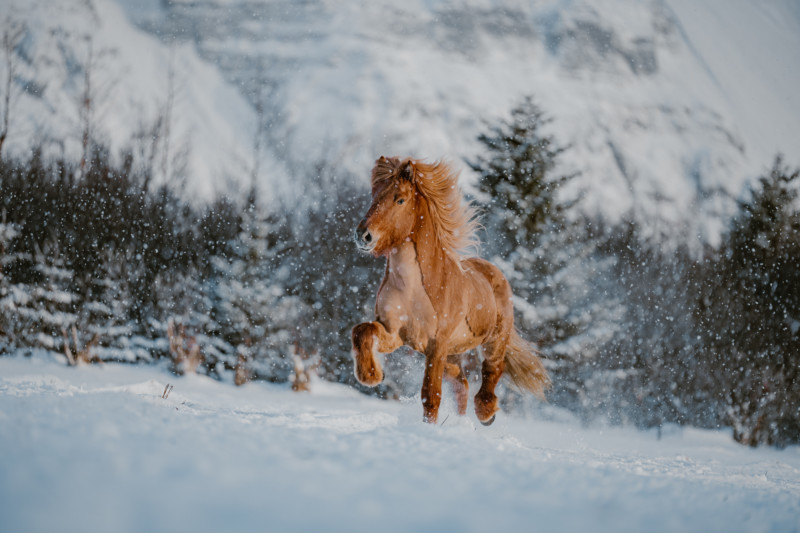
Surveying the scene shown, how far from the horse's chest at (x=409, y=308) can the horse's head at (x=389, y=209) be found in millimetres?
237

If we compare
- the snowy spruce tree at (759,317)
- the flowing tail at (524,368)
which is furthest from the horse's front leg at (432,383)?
the snowy spruce tree at (759,317)

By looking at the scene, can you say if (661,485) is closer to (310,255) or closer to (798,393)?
(310,255)

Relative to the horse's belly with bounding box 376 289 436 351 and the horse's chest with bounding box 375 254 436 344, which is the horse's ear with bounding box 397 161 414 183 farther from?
the horse's belly with bounding box 376 289 436 351

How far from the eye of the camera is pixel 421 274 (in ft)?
13.5

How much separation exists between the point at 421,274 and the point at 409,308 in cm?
28

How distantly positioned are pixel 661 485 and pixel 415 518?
117 cm

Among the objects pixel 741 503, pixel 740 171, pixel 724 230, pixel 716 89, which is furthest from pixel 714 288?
pixel 716 89

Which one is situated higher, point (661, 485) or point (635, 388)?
point (661, 485)

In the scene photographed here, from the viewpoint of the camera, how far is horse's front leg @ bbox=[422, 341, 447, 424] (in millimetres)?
3908

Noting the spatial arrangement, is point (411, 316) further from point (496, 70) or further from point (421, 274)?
point (496, 70)

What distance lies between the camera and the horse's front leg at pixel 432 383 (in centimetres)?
391

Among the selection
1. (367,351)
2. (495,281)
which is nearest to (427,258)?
(367,351)

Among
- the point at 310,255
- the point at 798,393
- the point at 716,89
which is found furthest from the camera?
the point at 716,89

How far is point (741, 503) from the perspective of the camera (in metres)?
1.86
